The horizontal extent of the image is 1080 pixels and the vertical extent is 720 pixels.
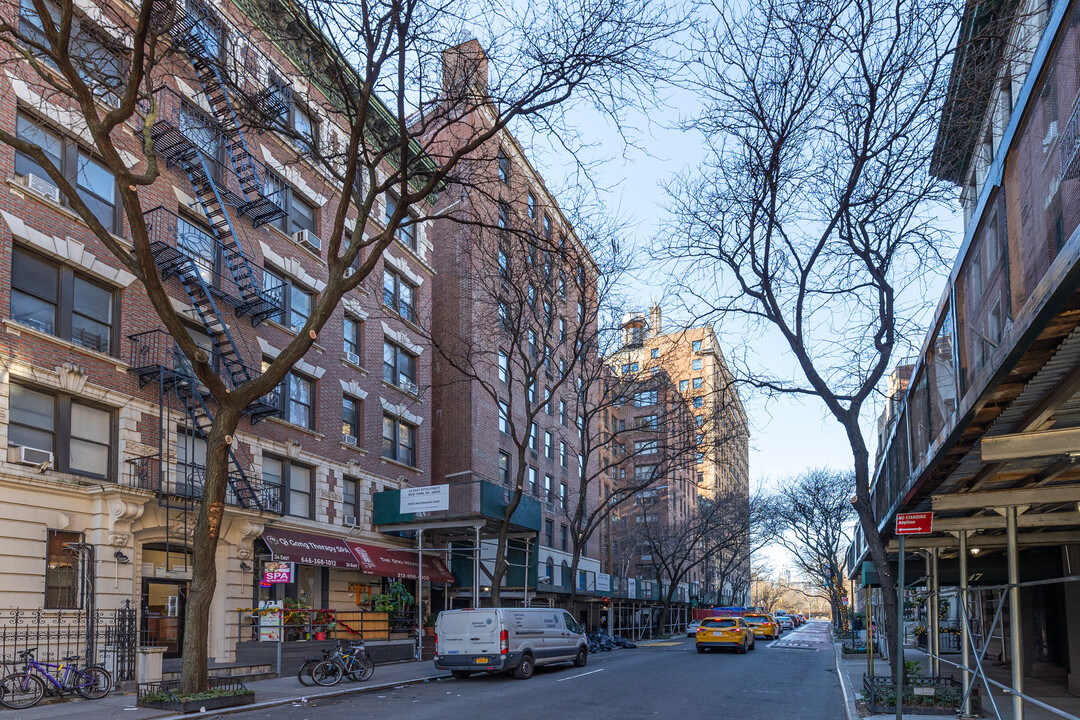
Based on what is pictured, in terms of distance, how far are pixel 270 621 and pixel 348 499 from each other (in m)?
8.63

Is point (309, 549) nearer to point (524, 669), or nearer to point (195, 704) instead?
point (524, 669)

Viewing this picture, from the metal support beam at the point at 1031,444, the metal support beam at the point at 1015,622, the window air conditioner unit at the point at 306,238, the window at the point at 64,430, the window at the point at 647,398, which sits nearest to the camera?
the metal support beam at the point at 1031,444

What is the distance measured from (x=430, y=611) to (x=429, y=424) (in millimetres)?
7303

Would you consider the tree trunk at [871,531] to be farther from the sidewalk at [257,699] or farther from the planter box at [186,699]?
the planter box at [186,699]

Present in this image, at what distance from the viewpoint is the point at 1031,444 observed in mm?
8109

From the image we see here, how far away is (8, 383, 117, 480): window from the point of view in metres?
18.1

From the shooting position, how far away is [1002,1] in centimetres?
1897

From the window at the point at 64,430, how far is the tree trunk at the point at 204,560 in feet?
18.1

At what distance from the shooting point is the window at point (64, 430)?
59.3 feet

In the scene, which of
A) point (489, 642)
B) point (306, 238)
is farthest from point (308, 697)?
point (306, 238)

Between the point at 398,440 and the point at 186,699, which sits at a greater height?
the point at 398,440

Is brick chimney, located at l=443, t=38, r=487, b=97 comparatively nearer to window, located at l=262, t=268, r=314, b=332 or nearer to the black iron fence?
window, located at l=262, t=268, r=314, b=332

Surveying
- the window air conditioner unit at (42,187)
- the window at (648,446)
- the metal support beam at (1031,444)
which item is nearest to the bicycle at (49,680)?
the window air conditioner unit at (42,187)

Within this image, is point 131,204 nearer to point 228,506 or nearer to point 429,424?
point 228,506
